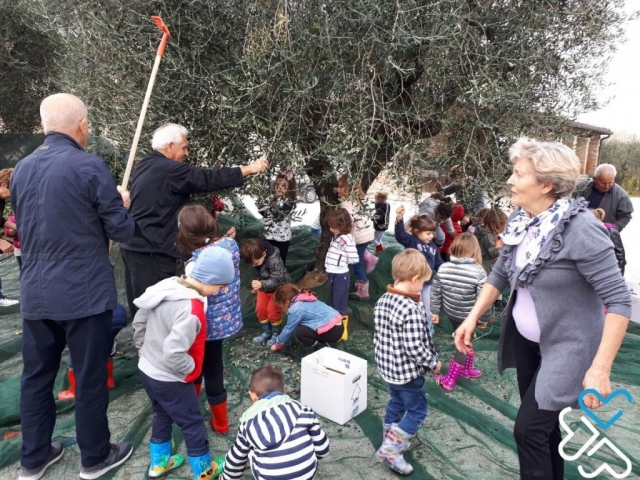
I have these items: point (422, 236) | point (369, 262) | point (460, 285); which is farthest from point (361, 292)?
point (460, 285)

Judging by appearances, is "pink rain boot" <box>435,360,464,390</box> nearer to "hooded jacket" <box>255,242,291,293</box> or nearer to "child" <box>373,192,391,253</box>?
"hooded jacket" <box>255,242,291,293</box>

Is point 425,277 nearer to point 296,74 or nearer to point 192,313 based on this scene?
point 192,313

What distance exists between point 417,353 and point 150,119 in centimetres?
300

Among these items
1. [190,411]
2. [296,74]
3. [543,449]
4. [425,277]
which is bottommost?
[190,411]

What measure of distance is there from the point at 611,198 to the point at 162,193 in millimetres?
5702

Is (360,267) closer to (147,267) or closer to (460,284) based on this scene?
(460,284)

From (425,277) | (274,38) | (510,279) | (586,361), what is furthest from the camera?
(274,38)

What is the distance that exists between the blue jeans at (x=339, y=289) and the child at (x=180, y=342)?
2474mm

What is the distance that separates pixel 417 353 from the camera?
2.94m

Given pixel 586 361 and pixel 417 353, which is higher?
pixel 586 361

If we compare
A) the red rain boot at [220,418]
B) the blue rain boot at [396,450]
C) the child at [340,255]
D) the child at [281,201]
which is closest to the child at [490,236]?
the child at [340,255]

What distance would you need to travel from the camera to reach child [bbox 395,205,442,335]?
16.9 feet

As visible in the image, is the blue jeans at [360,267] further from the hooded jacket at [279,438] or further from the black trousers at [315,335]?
the hooded jacket at [279,438]

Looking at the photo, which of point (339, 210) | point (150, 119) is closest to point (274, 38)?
point (150, 119)
